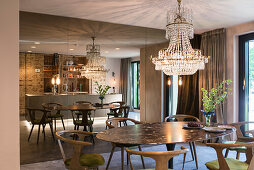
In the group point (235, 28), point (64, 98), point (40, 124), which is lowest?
point (40, 124)

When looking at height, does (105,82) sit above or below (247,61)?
below

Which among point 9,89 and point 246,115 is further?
point 246,115

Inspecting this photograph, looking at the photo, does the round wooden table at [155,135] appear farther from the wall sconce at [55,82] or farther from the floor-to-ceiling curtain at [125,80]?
the wall sconce at [55,82]

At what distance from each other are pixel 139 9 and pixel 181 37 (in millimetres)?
1014

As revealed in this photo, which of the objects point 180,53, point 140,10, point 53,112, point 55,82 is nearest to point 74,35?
point 55,82

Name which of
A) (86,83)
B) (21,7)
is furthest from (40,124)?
(21,7)

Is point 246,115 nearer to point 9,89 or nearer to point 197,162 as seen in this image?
point 197,162

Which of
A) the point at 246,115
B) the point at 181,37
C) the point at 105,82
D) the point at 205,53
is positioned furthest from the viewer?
the point at 205,53

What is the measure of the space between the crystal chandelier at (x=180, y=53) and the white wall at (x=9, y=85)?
1895 millimetres

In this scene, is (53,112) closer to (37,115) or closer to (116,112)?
(37,115)

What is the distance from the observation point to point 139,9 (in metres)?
4.05

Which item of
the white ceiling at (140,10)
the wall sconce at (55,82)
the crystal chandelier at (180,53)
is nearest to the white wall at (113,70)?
the white ceiling at (140,10)

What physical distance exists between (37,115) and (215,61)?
3.97 meters

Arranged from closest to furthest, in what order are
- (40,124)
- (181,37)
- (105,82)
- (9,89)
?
(9,89)
(181,37)
(40,124)
(105,82)
